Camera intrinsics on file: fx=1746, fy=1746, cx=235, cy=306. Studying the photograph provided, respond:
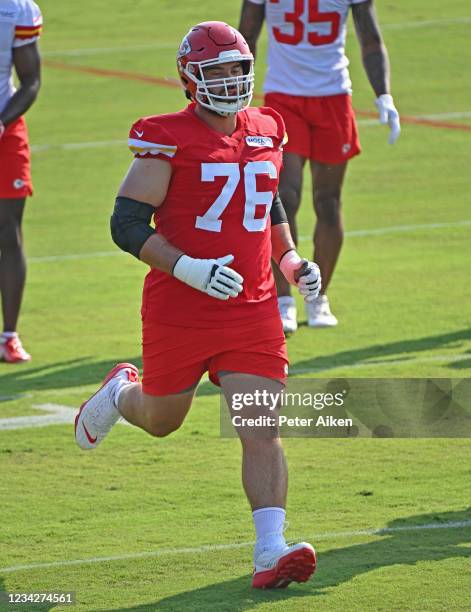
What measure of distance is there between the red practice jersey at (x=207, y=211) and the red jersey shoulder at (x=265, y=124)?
14 centimetres

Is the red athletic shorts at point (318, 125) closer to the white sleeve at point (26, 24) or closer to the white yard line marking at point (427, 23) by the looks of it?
the white sleeve at point (26, 24)

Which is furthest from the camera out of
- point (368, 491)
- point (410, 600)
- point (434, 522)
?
point (368, 491)

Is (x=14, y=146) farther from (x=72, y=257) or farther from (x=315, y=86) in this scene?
(x=72, y=257)

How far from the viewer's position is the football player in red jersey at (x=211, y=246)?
6293mm

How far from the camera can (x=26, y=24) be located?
991 centimetres

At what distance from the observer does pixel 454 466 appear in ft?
25.3

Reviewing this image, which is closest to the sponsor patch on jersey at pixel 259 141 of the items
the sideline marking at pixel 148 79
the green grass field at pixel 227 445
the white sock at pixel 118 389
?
the white sock at pixel 118 389

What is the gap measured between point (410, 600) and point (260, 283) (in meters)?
1.34

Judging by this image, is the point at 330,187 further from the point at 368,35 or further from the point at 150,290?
the point at 150,290

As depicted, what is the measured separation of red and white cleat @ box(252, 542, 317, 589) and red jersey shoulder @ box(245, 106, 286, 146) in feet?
5.35

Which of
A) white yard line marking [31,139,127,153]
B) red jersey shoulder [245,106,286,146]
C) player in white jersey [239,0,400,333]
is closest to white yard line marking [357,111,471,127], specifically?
white yard line marking [31,139,127,153]

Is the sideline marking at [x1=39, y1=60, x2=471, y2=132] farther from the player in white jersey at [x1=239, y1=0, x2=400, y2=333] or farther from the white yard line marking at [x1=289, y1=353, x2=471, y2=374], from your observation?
the white yard line marking at [x1=289, y1=353, x2=471, y2=374]

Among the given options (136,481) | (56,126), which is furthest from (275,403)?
(56,126)

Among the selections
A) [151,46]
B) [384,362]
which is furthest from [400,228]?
[151,46]
